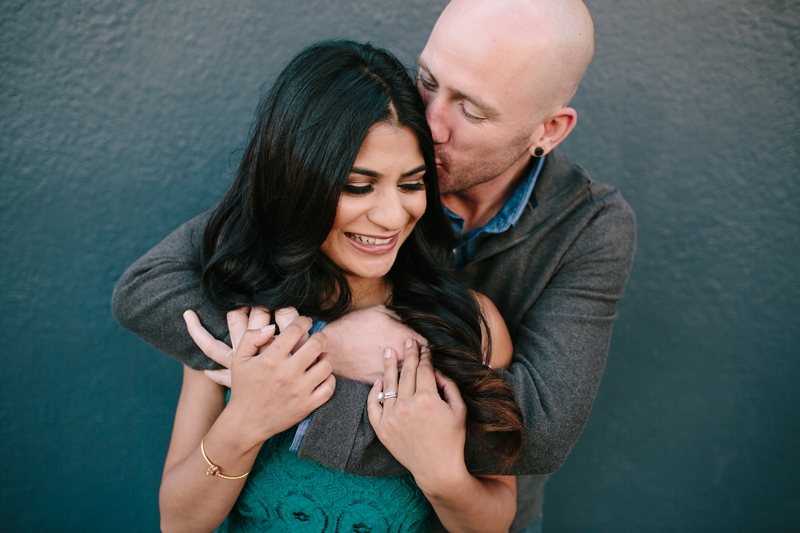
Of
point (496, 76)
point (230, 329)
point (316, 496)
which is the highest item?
point (496, 76)

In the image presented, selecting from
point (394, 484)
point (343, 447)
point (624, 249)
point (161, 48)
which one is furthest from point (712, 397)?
point (161, 48)

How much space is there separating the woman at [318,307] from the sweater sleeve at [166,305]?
57mm

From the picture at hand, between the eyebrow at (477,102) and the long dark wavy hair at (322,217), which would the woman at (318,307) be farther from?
the eyebrow at (477,102)

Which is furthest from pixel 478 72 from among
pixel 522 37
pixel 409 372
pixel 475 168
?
pixel 409 372

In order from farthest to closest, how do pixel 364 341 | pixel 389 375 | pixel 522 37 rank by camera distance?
pixel 522 37, pixel 364 341, pixel 389 375

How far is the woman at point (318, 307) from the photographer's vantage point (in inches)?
48.0

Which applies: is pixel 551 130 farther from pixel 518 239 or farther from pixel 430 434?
pixel 430 434

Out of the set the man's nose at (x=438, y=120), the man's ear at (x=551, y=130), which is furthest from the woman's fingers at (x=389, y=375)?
the man's ear at (x=551, y=130)

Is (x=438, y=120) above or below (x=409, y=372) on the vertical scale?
above

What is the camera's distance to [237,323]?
1.33 meters

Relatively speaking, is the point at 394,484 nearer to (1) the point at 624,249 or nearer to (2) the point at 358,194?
(2) the point at 358,194

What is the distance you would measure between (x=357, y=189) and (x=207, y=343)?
1.74ft

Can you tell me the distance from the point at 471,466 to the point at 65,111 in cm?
165

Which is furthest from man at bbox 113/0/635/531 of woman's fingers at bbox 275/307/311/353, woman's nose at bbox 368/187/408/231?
woman's nose at bbox 368/187/408/231
